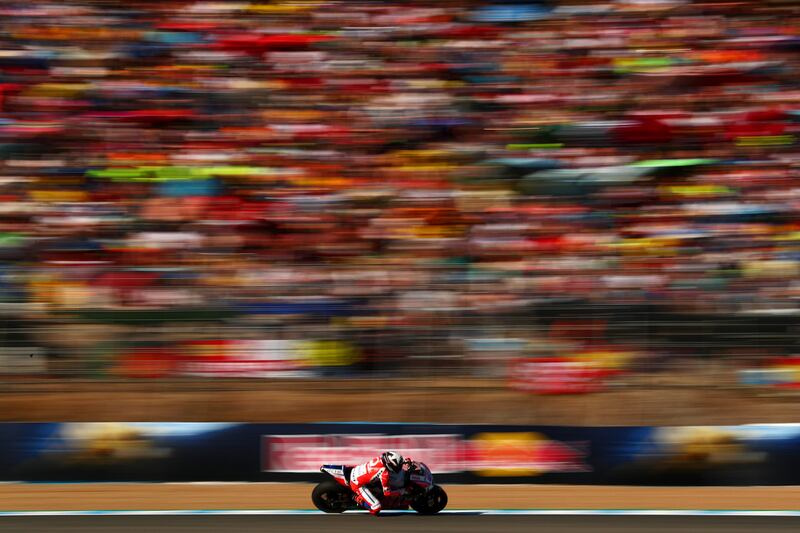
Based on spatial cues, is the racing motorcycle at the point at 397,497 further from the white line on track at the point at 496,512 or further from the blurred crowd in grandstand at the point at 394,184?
the blurred crowd in grandstand at the point at 394,184

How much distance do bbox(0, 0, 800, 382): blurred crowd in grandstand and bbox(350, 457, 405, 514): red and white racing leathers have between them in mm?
2403

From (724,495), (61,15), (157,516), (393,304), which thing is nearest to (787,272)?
(724,495)

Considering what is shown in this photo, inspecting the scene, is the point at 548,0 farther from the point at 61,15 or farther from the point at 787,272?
the point at 61,15

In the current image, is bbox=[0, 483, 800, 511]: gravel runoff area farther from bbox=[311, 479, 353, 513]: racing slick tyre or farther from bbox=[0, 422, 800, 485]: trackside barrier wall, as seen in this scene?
bbox=[311, 479, 353, 513]: racing slick tyre

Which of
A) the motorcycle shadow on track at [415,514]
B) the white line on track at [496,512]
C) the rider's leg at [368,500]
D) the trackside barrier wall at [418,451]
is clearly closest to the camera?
the rider's leg at [368,500]

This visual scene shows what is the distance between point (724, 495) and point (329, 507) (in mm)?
3528

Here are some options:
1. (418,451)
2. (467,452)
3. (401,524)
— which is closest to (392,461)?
(401,524)

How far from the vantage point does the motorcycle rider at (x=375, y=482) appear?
24.1 feet

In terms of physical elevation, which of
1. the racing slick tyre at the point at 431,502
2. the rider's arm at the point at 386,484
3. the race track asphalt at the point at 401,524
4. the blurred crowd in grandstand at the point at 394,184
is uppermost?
the blurred crowd in grandstand at the point at 394,184

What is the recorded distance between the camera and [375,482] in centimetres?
736

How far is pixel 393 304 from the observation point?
9.80 meters

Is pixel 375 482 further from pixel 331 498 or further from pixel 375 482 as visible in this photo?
pixel 331 498

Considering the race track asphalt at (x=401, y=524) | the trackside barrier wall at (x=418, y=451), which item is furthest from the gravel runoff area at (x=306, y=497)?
the race track asphalt at (x=401, y=524)

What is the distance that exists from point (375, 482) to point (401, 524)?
0.36 meters
